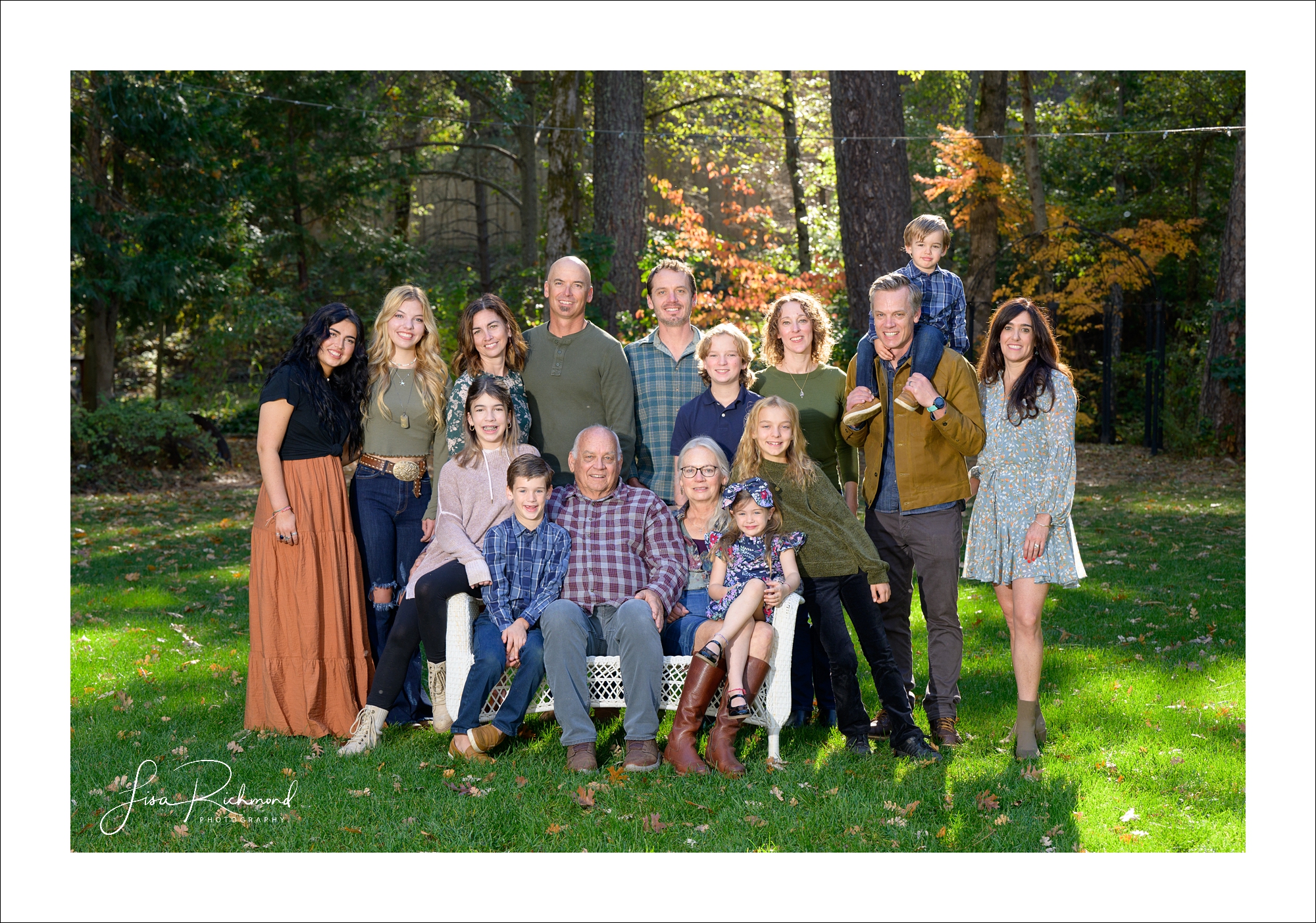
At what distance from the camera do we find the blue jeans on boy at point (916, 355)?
178 inches

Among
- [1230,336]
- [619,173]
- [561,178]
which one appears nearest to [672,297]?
[561,178]

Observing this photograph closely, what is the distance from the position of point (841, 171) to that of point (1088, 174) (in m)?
12.8

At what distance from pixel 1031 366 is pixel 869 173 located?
6.69 meters

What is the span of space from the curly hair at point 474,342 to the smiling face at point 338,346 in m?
0.45

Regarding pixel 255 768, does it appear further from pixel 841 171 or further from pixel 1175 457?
pixel 1175 457

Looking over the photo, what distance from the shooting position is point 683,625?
4.48 meters

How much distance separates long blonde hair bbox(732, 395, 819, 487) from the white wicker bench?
497mm

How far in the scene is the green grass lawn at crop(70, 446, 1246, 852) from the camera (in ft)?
11.8

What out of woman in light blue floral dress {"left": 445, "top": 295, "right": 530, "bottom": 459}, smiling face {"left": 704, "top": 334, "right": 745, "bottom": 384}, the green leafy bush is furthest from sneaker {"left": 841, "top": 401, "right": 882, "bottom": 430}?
the green leafy bush

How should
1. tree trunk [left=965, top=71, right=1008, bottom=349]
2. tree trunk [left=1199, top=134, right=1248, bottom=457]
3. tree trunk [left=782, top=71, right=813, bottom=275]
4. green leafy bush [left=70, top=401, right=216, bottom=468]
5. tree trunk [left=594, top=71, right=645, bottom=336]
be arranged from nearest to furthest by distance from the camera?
tree trunk [left=594, top=71, right=645, bottom=336]
green leafy bush [left=70, top=401, right=216, bottom=468]
tree trunk [left=1199, top=134, right=1248, bottom=457]
tree trunk [left=965, top=71, right=1008, bottom=349]
tree trunk [left=782, top=71, right=813, bottom=275]

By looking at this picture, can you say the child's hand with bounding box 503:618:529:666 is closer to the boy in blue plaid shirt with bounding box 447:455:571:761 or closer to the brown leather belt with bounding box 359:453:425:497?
the boy in blue plaid shirt with bounding box 447:455:571:761

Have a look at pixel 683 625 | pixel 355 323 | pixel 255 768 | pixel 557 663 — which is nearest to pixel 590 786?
pixel 557 663

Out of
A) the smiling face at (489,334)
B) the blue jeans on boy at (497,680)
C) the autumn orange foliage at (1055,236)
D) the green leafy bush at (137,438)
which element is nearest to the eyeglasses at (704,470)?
the blue jeans on boy at (497,680)

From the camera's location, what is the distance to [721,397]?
4715 millimetres
